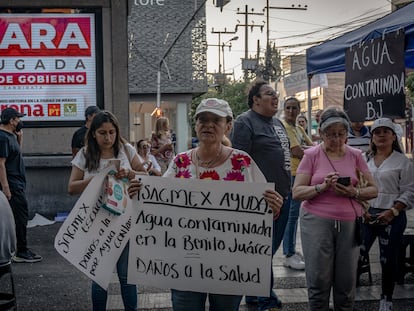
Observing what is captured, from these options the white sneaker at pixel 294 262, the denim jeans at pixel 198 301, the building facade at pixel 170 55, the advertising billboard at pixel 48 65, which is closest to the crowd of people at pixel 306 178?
the denim jeans at pixel 198 301

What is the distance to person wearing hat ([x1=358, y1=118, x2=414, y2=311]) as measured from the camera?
512 cm

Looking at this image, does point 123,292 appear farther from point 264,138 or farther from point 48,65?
point 48,65

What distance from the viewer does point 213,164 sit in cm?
365

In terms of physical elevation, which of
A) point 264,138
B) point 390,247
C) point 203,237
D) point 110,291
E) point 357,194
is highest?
point 264,138

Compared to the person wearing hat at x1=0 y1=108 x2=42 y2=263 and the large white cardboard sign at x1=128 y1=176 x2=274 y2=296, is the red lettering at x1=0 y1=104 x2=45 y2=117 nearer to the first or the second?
the person wearing hat at x1=0 y1=108 x2=42 y2=263

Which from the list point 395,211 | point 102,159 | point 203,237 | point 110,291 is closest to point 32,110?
point 110,291

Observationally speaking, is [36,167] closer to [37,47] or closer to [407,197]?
[37,47]

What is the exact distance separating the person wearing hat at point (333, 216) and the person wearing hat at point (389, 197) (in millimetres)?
939

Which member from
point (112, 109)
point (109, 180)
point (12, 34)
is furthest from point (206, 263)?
point (12, 34)

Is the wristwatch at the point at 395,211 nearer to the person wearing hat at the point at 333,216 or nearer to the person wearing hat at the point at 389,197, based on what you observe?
the person wearing hat at the point at 389,197

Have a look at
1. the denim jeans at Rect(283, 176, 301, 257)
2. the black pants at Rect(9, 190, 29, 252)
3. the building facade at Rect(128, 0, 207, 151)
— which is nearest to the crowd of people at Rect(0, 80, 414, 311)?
the denim jeans at Rect(283, 176, 301, 257)

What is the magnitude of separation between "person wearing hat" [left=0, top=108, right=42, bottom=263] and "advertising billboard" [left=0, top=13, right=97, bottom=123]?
2.87 metres

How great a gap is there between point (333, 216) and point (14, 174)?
172 inches

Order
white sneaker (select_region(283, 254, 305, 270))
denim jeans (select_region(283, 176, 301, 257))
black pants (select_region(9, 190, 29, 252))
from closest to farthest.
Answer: white sneaker (select_region(283, 254, 305, 270)) < denim jeans (select_region(283, 176, 301, 257)) < black pants (select_region(9, 190, 29, 252))
